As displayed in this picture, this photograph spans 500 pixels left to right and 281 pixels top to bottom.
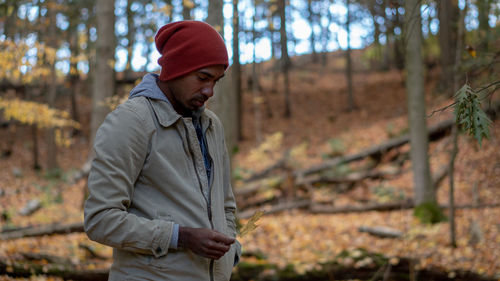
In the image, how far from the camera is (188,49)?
1.89m

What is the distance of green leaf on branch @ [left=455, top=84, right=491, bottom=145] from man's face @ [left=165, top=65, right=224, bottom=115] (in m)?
1.26

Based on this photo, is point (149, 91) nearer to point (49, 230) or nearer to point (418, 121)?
point (49, 230)

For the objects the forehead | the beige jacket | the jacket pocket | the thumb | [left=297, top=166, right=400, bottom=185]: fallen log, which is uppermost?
the forehead

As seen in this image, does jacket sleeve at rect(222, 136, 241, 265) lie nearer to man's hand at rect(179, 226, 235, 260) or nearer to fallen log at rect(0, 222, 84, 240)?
man's hand at rect(179, 226, 235, 260)

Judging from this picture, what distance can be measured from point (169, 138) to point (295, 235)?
6702 mm

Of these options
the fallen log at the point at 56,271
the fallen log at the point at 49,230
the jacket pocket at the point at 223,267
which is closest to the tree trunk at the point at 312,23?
the fallen log at the point at 49,230

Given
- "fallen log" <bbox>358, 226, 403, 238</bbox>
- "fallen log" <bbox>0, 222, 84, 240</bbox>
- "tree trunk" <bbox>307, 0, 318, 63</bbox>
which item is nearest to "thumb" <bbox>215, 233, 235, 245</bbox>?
"fallen log" <bbox>0, 222, 84, 240</bbox>

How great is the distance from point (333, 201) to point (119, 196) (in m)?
9.60

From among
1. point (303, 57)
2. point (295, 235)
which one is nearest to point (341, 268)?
point (295, 235)

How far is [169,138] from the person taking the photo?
1.83 meters

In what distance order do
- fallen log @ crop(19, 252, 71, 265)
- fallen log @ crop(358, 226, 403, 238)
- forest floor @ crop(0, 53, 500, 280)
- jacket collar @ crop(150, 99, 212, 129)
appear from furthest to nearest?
fallen log @ crop(358, 226, 403, 238)
forest floor @ crop(0, 53, 500, 280)
fallen log @ crop(19, 252, 71, 265)
jacket collar @ crop(150, 99, 212, 129)

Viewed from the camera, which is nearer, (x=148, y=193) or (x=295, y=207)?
(x=148, y=193)

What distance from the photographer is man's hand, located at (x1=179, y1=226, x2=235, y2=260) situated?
172cm

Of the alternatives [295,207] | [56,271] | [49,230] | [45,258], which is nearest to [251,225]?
[56,271]
